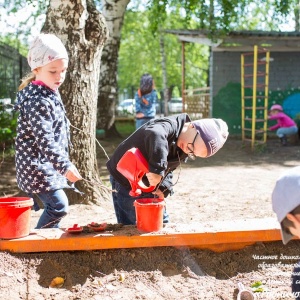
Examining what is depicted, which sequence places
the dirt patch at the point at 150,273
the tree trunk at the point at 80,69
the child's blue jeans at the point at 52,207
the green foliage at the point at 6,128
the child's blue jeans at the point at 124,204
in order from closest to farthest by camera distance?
the dirt patch at the point at 150,273 < the child's blue jeans at the point at 52,207 < the child's blue jeans at the point at 124,204 < the tree trunk at the point at 80,69 < the green foliage at the point at 6,128

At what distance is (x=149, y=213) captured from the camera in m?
3.17

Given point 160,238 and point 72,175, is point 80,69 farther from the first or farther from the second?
point 160,238

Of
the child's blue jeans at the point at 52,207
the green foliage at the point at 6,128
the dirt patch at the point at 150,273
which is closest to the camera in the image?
the dirt patch at the point at 150,273

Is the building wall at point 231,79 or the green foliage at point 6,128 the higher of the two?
the building wall at point 231,79

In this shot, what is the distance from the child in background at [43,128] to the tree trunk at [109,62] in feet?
32.2

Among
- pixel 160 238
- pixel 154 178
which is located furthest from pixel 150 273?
pixel 154 178

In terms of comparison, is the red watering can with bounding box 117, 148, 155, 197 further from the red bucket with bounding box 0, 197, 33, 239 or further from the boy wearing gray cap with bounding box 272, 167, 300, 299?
the boy wearing gray cap with bounding box 272, 167, 300, 299

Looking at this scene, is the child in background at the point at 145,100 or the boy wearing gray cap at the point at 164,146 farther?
the child in background at the point at 145,100

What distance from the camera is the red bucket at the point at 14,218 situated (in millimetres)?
3045

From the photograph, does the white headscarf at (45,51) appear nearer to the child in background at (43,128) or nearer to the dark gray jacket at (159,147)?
the child in background at (43,128)

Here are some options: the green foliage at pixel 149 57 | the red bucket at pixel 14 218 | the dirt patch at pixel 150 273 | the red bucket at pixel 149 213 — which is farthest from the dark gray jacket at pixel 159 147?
the green foliage at pixel 149 57

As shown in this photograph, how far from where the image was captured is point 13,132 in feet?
34.0

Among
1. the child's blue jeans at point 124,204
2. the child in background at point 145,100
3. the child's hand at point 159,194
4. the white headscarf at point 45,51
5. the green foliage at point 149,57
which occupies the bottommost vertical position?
the child's blue jeans at point 124,204

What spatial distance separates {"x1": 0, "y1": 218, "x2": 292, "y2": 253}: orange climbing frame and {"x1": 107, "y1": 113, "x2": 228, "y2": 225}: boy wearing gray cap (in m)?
0.29
